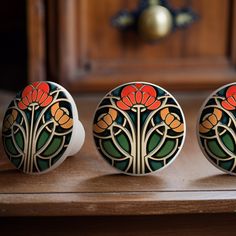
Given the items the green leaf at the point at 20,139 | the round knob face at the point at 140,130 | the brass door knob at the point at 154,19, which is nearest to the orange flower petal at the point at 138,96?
the round knob face at the point at 140,130

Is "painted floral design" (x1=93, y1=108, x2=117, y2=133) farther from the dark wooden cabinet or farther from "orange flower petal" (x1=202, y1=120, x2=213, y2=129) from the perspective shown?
the dark wooden cabinet

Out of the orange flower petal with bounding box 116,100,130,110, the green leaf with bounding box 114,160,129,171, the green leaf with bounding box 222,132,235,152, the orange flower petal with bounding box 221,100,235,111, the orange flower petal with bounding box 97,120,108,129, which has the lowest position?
the green leaf with bounding box 114,160,129,171

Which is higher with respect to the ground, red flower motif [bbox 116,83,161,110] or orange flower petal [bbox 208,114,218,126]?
red flower motif [bbox 116,83,161,110]

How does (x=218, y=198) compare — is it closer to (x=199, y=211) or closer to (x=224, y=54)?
(x=199, y=211)

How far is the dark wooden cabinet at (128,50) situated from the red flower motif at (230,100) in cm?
29

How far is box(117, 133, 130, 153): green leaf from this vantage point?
484 mm

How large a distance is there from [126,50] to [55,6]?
0.11m

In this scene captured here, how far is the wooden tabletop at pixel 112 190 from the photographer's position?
1.41ft

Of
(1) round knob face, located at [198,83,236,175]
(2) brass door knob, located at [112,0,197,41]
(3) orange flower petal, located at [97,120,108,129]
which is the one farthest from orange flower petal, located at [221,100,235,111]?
(2) brass door knob, located at [112,0,197,41]

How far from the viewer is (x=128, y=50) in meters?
0.80

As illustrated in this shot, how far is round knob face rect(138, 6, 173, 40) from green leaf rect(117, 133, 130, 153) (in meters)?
0.31

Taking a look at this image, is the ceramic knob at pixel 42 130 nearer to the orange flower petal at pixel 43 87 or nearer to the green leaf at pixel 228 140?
the orange flower petal at pixel 43 87

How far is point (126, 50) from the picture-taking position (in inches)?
31.4

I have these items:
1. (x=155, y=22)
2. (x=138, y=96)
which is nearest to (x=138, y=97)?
(x=138, y=96)
